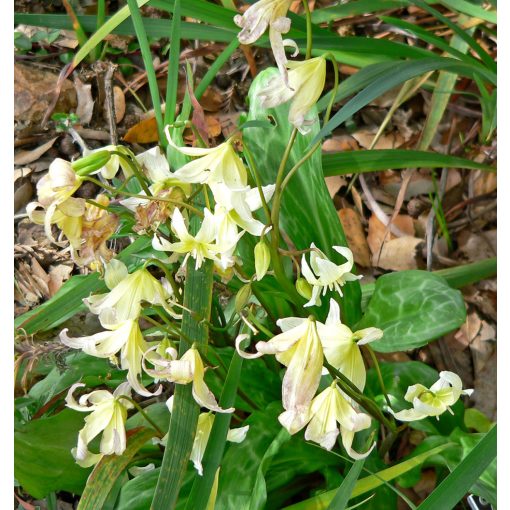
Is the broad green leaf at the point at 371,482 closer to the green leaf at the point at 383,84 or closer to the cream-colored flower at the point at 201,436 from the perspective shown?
the cream-colored flower at the point at 201,436

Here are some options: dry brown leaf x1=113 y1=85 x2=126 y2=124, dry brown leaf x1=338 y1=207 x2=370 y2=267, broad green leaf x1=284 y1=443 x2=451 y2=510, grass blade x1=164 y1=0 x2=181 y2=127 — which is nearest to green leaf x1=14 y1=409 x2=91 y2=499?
broad green leaf x1=284 y1=443 x2=451 y2=510

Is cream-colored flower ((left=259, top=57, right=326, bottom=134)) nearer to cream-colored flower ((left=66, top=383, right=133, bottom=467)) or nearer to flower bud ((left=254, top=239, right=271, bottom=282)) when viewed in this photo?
flower bud ((left=254, top=239, right=271, bottom=282))

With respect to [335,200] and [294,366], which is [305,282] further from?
[335,200]

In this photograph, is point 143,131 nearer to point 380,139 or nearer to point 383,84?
point 380,139

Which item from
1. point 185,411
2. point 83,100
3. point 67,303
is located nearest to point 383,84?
point 185,411

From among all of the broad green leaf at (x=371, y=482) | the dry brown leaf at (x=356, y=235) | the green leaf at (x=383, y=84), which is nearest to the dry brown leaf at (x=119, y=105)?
the dry brown leaf at (x=356, y=235)
